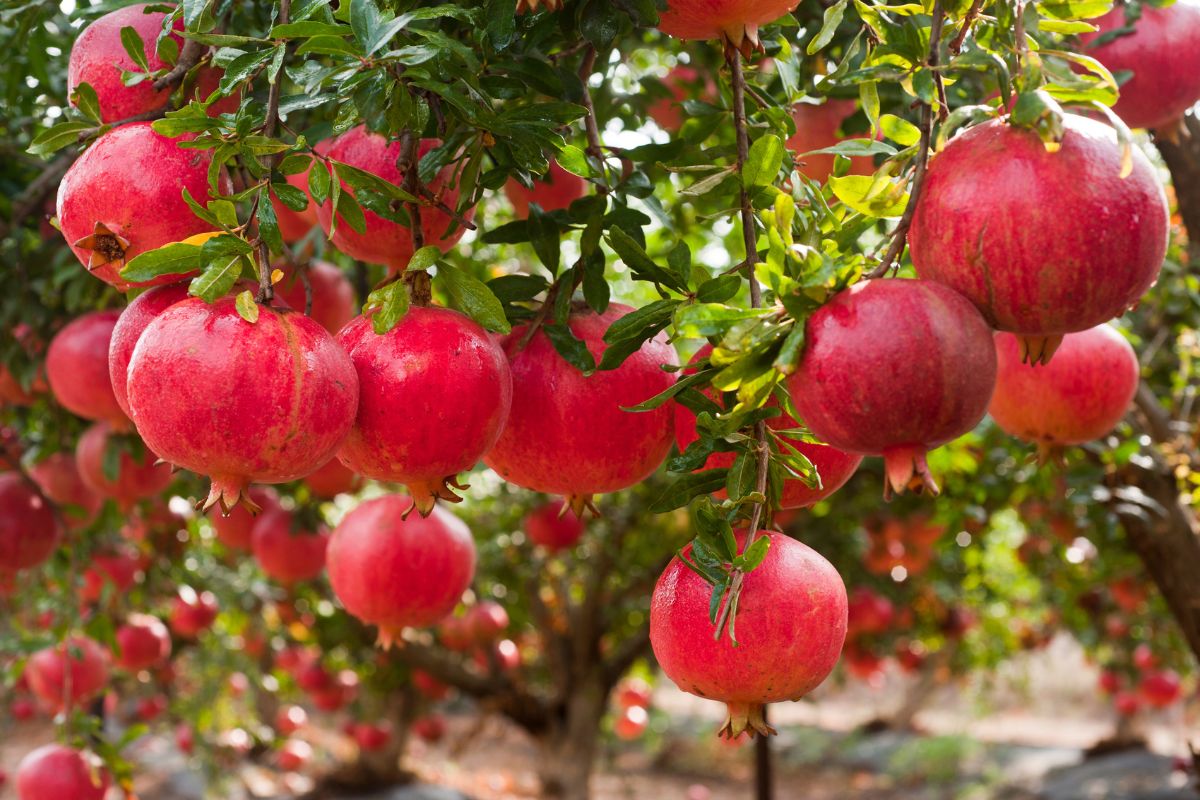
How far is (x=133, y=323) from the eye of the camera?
1099mm

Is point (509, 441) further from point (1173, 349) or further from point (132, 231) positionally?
point (1173, 349)

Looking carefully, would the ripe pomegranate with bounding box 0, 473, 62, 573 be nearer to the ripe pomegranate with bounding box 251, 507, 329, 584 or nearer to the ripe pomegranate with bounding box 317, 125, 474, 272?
the ripe pomegranate with bounding box 251, 507, 329, 584

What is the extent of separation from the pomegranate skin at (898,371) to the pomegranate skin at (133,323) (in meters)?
0.69

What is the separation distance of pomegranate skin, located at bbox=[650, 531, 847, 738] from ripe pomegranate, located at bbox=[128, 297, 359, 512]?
15.7 inches

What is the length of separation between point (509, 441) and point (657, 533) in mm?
4788

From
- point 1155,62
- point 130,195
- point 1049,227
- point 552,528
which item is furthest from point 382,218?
point 552,528

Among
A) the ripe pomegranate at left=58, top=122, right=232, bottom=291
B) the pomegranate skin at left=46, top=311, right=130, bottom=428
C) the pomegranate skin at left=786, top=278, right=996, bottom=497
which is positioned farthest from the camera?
the pomegranate skin at left=46, top=311, right=130, bottom=428

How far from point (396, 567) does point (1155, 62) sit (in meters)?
1.63

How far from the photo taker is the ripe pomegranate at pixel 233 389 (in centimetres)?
94

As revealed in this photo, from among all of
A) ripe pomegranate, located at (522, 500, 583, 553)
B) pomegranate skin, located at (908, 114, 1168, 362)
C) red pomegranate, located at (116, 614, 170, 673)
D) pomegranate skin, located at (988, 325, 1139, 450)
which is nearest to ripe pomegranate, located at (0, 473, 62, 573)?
red pomegranate, located at (116, 614, 170, 673)

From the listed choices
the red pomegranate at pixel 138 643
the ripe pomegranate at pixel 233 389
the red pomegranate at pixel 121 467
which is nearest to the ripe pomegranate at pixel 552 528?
the red pomegranate at pixel 138 643

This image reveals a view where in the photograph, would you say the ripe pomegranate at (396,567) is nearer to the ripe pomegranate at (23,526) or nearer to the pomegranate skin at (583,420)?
the pomegranate skin at (583,420)

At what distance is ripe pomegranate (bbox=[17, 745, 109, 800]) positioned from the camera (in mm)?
2451

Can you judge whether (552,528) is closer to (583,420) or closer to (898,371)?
(583,420)
